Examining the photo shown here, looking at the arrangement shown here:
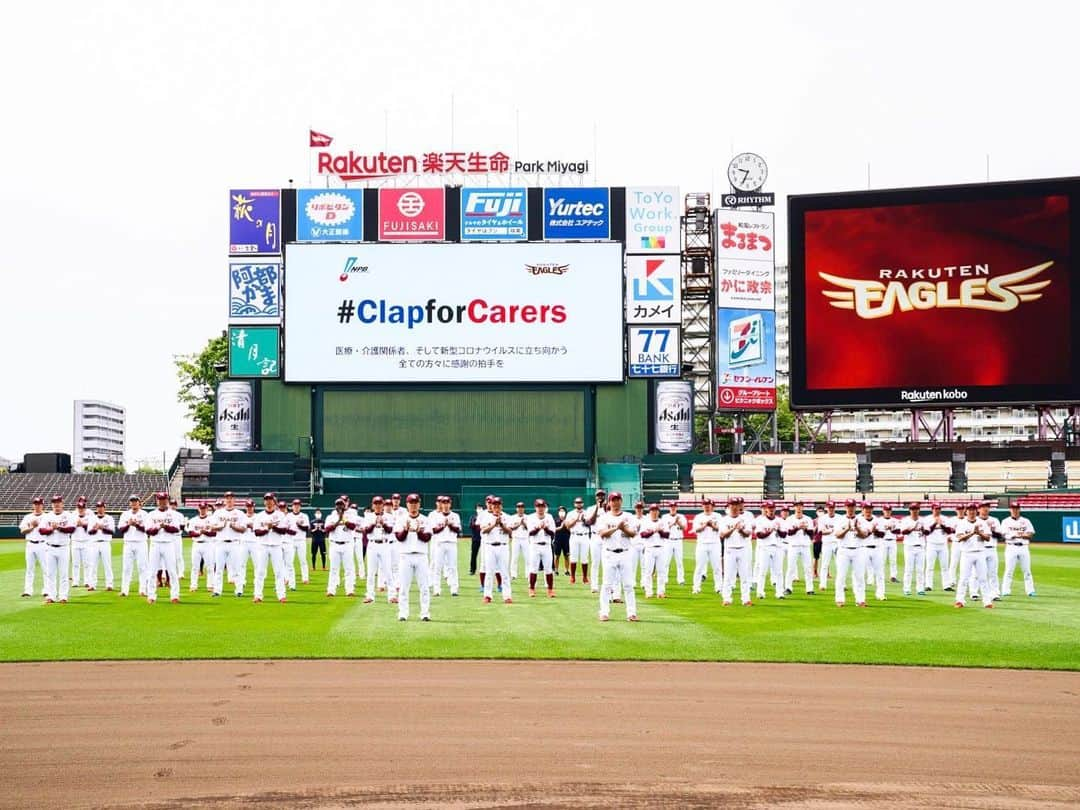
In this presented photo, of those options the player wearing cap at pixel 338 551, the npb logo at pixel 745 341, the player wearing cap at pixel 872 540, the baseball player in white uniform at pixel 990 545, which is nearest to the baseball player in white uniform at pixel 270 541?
the player wearing cap at pixel 338 551

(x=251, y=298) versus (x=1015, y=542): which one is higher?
(x=251, y=298)

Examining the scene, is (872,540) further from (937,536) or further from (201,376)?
(201,376)

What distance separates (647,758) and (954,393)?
164 ft

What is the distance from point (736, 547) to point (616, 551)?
205 inches

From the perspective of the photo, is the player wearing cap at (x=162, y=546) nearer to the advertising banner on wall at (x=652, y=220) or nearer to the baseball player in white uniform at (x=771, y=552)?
the baseball player in white uniform at (x=771, y=552)

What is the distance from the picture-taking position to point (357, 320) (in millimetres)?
62125

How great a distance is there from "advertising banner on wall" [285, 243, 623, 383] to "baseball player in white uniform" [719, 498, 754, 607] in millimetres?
36273

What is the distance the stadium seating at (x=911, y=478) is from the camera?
188 feet

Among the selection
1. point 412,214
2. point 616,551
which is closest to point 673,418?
point 412,214

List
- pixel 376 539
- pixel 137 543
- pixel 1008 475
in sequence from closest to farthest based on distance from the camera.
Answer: pixel 376 539
pixel 137 543
pixel 1008 475

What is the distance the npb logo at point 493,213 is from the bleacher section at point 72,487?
24763 mm

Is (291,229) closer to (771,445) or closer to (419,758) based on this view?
(771,445)

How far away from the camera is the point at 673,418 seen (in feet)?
207

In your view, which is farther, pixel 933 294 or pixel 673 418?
pixel 673 418
